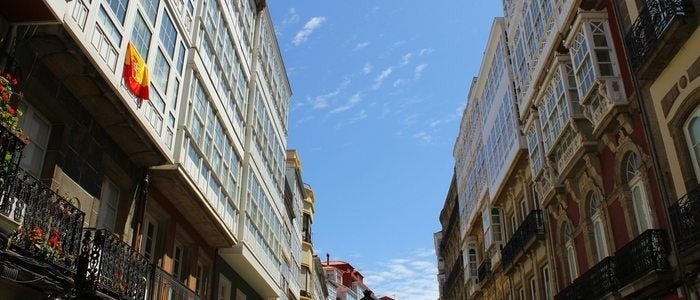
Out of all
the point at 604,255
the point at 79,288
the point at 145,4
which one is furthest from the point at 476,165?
the point at 79,288

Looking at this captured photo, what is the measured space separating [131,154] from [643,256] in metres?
11.2

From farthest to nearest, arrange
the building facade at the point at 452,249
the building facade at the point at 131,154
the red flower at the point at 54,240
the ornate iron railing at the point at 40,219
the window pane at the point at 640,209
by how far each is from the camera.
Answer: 1. the building facade at the point at 452,249
2. the window pane at the point at 640,209
3. the building facade at the point at 131,154
4. the red flower at the point at 54,240
5. the ornate iron railing at the point at 40,219

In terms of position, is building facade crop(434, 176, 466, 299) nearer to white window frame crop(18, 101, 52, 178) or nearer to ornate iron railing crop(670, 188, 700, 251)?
ornate iron railing crop(670, 188, 700, 251)

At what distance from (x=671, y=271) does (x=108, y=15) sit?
11.7 meters

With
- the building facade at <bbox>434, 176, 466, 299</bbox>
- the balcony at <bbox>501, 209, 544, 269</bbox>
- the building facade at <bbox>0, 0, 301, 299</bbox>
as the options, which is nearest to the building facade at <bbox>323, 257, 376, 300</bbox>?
the building facade at <bbox>434, 176, 466, 299</bbox>

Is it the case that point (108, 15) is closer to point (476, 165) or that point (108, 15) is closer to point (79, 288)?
point (79, 288)

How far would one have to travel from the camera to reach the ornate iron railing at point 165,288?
42.4 ft

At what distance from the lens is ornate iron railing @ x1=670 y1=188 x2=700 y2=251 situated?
10797 mm

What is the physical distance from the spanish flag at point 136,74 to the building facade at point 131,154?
15 cm

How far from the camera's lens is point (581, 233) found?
690 inches

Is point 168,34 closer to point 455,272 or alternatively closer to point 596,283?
point 596,283

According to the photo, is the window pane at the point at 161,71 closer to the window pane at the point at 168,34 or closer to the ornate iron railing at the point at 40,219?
the window pane at the point at 168,34

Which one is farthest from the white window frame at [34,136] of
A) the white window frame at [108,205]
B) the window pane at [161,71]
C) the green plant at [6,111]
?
the window pane at [161,71]

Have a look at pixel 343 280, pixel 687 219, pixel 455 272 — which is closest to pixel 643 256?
pixel 687 219
